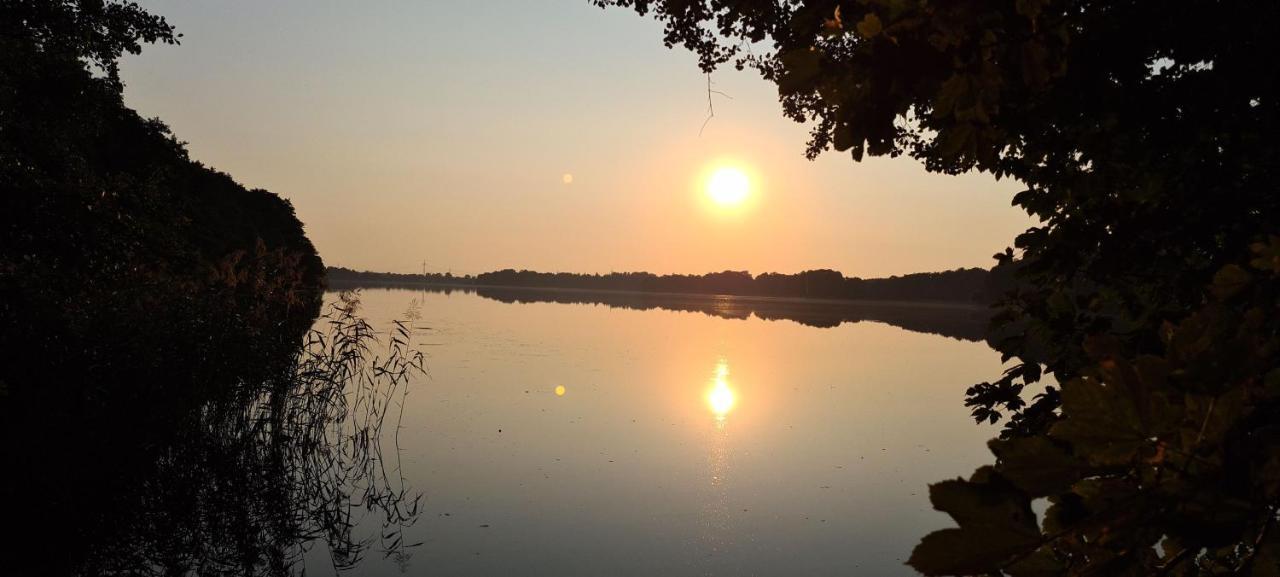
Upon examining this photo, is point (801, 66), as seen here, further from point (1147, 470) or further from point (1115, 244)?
point (1115, 244)

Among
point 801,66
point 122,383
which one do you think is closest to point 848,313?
point 122,383

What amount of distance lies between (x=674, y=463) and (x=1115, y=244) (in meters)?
10.4

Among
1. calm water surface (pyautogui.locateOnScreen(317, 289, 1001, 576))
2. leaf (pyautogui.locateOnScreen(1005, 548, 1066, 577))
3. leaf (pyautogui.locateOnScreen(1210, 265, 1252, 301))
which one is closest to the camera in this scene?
leaf (pyautogui.locateOnScreen(1005, 548, 1066, 577))

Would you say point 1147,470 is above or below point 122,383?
above

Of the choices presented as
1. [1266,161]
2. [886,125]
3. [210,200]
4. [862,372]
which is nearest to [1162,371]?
[886,125]

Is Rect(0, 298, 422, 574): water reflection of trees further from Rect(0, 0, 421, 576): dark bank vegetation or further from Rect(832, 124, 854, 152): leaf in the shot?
Rect(832, 124, 854, 152): leaf

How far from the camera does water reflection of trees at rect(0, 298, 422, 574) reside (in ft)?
26.8

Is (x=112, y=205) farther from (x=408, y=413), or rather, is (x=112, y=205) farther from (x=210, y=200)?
(x=210, y=200)

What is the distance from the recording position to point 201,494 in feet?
32.5

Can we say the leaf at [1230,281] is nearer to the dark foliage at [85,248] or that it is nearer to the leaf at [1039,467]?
the leaf at [1039,467]

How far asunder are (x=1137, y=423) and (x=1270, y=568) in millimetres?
291

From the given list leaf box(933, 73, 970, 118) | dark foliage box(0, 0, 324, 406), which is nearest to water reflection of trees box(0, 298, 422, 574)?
dark foliage box(0, 0, 324, 406)

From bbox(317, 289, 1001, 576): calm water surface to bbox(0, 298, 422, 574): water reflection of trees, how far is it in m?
0.77

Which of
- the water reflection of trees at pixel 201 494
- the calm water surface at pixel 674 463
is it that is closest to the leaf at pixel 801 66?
the calm water surface at pixel 674 463
